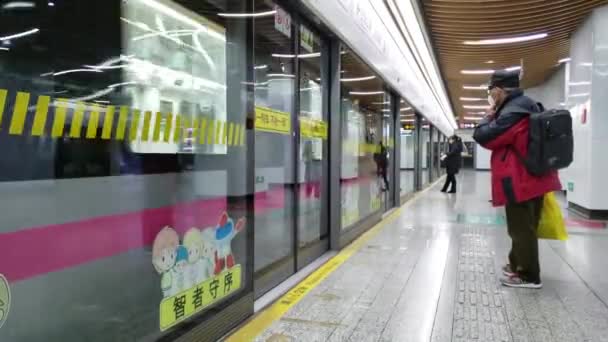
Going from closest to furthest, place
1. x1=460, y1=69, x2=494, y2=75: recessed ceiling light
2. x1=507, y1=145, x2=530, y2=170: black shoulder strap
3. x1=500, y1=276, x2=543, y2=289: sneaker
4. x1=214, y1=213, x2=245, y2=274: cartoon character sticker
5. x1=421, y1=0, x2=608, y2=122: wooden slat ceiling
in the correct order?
x1=214, y1=213, x2=245, y2=274: cartoon character sticker, x1=507, y1=145, x2=530, y2=170: black shoulder strap, x1=500, y1=276, x2=543, y2=289: sneaker, x1=421, y1=0, x2=608, y2=122: wooden slat ceiling, x1=460, y1=69, x2=494, y2=75: recessed ceiling light

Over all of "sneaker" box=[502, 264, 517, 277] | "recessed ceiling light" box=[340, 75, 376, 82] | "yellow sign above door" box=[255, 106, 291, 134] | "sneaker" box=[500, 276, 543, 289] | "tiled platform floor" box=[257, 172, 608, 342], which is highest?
"recessed ceiling light" box=[340, 75, 376, 82]

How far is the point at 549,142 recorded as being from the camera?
9.89 ft

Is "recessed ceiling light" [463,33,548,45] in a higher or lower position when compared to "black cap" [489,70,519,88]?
higher

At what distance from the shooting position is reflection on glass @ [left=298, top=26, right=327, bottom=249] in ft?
13.1

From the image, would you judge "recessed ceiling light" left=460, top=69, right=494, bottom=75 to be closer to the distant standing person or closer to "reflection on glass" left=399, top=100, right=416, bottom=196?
"reflection on glass" left=399, top=100, right=416, bottom=196

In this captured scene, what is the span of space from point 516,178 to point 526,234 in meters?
0.42

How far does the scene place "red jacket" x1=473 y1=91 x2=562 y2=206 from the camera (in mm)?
3104

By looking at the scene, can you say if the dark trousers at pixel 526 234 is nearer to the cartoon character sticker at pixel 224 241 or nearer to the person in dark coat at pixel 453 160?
the cartoon character sticker at pixel 224 241

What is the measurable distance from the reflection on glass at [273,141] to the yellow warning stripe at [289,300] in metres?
0.20

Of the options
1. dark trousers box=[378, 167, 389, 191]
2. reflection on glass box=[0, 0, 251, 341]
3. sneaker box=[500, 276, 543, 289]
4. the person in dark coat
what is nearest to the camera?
reflection on glass box=[0, 0, 251, 341]

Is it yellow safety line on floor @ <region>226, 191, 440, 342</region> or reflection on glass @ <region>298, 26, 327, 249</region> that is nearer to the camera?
yellow safety line on floor @ <region>226, 191, 440, 342</region>

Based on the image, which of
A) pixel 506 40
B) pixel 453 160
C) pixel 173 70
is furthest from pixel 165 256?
pixel 453 160

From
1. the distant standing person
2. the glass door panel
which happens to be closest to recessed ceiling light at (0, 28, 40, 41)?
the glass door panel

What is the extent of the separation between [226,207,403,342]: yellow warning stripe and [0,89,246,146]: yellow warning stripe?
1.07 m
